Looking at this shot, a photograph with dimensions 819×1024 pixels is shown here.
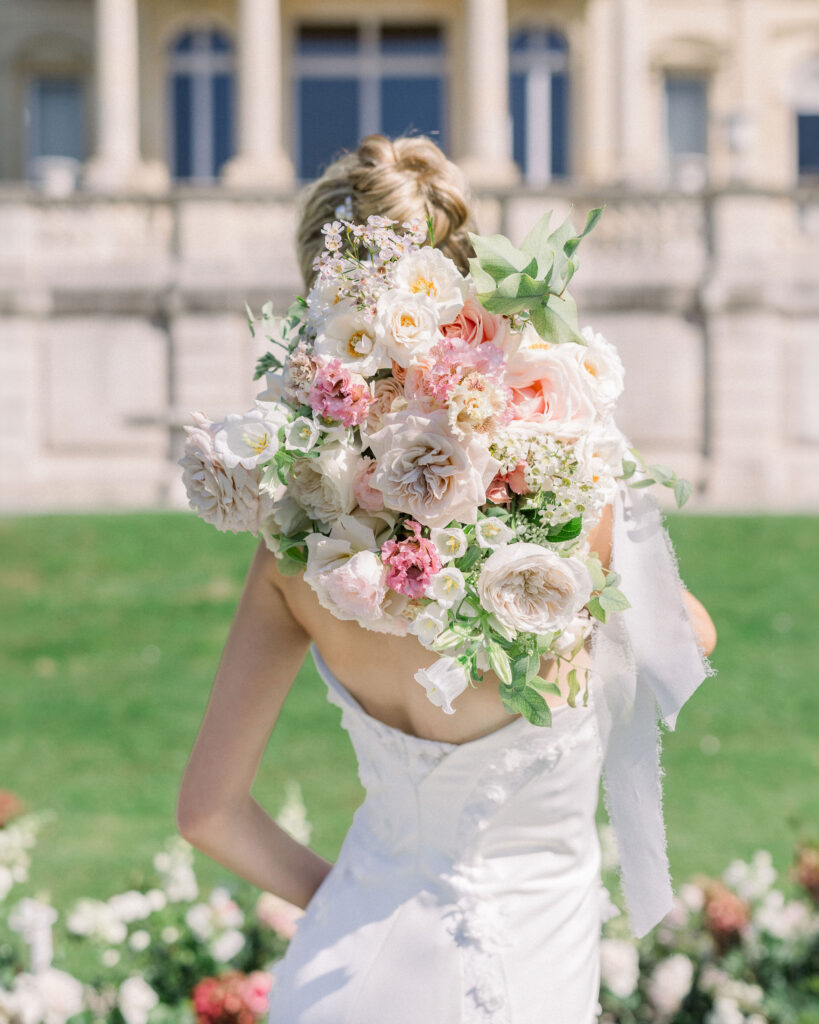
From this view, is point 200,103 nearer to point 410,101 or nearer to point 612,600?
point 410,101

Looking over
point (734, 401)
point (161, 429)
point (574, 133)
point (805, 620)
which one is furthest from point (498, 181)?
point (805, 620)

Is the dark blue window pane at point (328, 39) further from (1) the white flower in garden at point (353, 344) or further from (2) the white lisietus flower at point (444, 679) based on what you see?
(2) the white lisietus flower at point (444, 679)

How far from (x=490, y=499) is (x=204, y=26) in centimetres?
2478

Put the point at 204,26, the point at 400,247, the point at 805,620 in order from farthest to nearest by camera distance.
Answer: the point at 204,26, the point at 805,620, the point at 400,247

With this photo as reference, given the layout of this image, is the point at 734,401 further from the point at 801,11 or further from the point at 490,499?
the point at 490,499

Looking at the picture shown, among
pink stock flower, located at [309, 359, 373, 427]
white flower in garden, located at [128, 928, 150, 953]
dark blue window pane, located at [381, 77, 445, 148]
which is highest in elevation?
dark blue window pane, located at [381, 77, 445, 148]

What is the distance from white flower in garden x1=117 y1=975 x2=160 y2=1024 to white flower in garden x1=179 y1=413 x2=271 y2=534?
2084mm

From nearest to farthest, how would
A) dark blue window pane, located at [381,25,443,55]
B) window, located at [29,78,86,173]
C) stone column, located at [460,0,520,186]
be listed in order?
stone column, located at [460,0,520,186], dark blue window pane, located at [381,25,443,55], window, located at [29,78,86,173]

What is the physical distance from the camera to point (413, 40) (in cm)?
2444

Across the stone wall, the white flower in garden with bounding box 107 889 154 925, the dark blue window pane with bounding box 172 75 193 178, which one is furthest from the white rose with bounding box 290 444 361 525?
the dark blue window pane with bounding box 172 75 193 178

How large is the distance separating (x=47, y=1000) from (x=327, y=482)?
7.50 ft

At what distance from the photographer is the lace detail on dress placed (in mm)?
2025

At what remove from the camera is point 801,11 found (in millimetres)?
25406

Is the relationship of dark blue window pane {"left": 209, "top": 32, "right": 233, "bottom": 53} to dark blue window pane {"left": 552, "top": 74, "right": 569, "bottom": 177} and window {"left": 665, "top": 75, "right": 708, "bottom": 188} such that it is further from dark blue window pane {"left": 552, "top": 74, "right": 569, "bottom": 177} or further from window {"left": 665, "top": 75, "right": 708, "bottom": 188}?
window {"left": 665, "top": 75, "right": 708, "bottom": 188}
